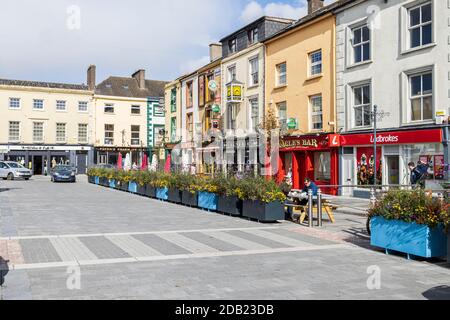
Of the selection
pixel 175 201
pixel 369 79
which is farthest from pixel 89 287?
pixel 369 79

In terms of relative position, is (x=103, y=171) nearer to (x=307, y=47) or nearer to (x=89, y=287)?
(x=307, y=47)

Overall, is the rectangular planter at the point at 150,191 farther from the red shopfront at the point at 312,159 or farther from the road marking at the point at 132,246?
the road marking at the point at 132,246

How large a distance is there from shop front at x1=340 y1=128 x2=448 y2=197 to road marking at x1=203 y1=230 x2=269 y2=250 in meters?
8.17

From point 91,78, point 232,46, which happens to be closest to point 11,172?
point 91,78

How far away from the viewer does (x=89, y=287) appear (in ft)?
19.8

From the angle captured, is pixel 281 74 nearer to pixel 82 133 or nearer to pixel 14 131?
pixel 82 133

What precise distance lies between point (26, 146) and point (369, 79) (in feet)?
131

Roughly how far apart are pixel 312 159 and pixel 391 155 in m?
5.41

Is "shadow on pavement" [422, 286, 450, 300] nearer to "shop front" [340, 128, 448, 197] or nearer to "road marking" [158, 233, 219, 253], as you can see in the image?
"road marking" [158, 233, 219, 253]

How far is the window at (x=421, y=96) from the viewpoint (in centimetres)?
1781

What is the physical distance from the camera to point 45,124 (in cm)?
5094
